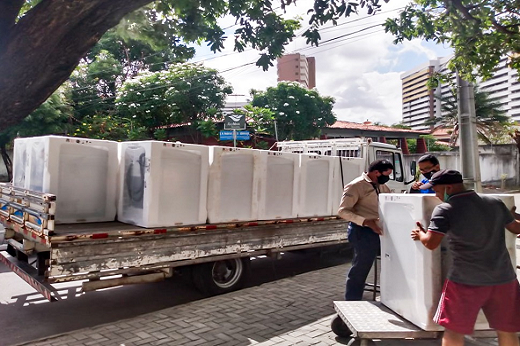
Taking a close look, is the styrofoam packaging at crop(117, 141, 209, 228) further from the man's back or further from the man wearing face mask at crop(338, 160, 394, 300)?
the man's back

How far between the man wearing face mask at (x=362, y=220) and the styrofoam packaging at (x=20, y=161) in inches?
163

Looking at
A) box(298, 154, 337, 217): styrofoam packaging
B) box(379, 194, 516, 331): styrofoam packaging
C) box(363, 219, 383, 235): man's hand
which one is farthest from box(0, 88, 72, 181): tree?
box(379, 194, 516, 331): styrofoam packaging

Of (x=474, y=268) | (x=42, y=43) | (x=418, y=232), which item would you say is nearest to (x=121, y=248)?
(x=42, y=43)

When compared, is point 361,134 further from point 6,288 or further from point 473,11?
point 6,288

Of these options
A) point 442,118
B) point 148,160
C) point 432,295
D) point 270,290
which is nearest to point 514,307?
point 432,295

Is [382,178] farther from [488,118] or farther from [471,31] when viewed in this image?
[488,118]

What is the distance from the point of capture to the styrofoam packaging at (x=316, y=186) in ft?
21.6

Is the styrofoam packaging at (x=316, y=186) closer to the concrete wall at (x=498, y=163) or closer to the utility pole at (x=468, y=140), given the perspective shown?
the utility pole at (x=468, y=140)

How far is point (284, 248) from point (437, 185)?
12.0 ft

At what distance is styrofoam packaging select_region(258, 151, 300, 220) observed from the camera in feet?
19.7

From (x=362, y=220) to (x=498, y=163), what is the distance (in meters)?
26.0

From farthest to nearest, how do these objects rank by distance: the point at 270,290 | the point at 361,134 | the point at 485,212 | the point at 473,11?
the point at 361,134 < the point at 473,11 < the point at 270,290 < the point at 485,212

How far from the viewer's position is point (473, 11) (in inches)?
290

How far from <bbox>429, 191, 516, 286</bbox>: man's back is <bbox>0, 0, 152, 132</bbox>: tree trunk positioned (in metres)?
2.89
